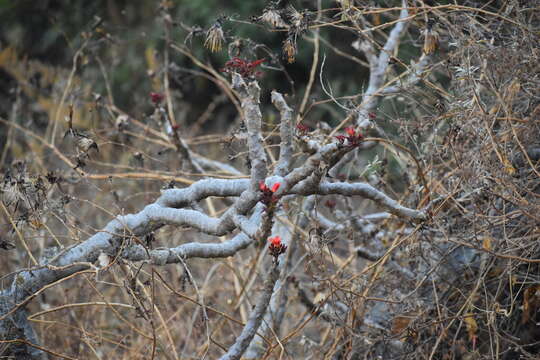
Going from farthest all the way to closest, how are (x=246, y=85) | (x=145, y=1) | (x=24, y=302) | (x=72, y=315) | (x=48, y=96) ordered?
(x=145, y=1) < (x=48, y=96) < (x=72, y=315) < (x=24, y=302) < (x=246, y=85)

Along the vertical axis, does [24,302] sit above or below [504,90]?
above

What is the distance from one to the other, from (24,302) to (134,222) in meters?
0.50

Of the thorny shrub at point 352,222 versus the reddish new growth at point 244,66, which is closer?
the reddish new growth at point 244,66

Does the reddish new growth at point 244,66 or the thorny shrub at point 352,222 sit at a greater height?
the reddish new growth at point 244,66

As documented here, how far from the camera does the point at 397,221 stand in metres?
3.27

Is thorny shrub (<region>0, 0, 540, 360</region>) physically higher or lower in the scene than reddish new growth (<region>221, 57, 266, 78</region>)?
lower

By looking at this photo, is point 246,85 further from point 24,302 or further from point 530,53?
point 530,53

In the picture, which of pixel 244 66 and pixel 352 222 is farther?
pixel 352 222

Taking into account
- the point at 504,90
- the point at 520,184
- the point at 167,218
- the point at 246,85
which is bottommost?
the point at 520,184

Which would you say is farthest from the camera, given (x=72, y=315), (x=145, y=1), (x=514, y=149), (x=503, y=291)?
(x=145, y=1)

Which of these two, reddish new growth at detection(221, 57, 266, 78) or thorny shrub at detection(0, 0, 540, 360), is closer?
reddish new growth at detection(221, 57, 266, 78)

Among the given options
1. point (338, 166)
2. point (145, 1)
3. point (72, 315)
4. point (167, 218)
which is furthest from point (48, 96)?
point (167, 218)

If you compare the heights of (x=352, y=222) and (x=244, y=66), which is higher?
(x=244, y=66)

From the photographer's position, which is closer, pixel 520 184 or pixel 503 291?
pixel 520 184
